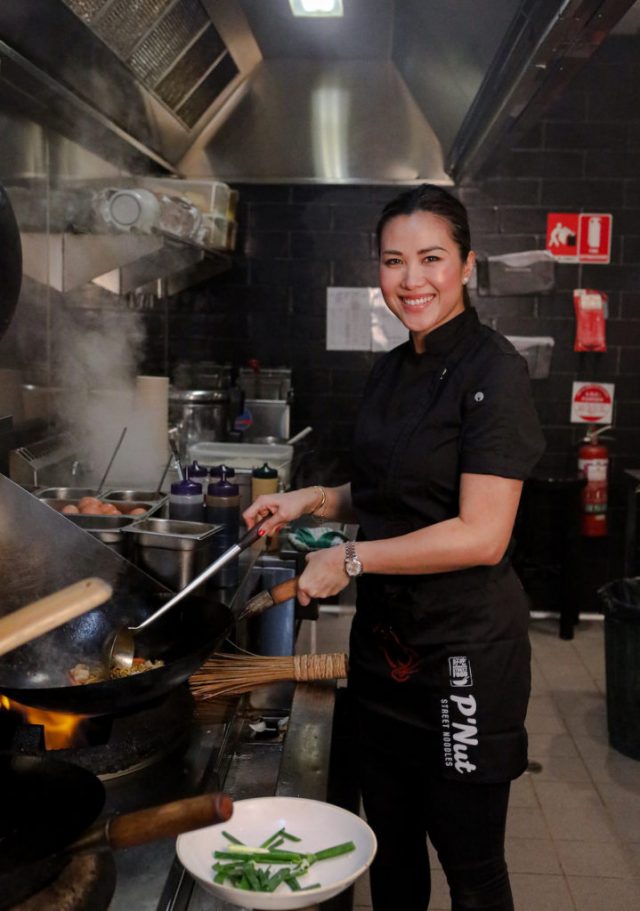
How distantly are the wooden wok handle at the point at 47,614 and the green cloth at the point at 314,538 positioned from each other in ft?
5.62

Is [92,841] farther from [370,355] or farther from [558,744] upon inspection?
[370,355]

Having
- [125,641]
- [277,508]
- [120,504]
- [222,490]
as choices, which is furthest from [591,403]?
[125,641]

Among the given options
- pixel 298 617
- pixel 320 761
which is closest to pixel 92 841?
pixel 320 761

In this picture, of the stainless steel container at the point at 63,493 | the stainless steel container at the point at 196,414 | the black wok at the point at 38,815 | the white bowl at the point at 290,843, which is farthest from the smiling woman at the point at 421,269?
the stainless steel container at the point at 196,414

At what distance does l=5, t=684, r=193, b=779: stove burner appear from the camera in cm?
148

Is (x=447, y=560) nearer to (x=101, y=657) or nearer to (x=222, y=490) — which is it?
(x=101, y=657)

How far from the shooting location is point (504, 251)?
5.72m

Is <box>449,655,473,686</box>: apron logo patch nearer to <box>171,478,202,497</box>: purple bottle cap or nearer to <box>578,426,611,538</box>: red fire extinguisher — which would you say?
<box>171,478,202,497</box>: purple bottle cap

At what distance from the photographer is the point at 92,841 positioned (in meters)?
1.06

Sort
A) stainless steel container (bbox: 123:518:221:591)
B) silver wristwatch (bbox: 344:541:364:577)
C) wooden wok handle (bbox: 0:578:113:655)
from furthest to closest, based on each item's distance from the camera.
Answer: stainless steel container (bbox: 123:518:221:591)
silver wristwatch (bbox: 344:541:364:577)
wooden wok handle (bbox: 0:578:113:655)

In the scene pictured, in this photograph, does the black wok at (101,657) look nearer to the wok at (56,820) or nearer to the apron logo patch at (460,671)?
the wok at (56,820)

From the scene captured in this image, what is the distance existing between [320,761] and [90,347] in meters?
3.06

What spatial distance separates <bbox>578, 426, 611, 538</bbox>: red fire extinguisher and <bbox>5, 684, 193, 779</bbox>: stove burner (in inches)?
170

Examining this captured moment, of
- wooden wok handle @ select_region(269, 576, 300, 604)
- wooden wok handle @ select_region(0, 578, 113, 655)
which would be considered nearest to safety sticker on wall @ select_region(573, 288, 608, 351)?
wooden wok handle @ select_region(269, 576, 300, 604)
